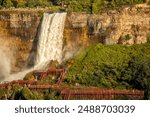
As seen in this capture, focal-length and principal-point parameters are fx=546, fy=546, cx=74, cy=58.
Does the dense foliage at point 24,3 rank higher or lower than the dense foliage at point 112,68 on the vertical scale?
higher

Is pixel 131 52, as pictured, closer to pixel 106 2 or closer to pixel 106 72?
pixel 106 72

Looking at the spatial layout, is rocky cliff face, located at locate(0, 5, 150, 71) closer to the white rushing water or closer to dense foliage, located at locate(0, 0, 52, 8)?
the white rushing water

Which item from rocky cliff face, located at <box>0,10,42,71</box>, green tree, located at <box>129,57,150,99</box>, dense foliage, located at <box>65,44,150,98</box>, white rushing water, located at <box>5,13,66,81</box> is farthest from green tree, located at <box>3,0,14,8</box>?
green tree, located at <box>129,57,150,99</box>

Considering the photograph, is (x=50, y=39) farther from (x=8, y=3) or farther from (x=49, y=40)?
(x=8, y=3)

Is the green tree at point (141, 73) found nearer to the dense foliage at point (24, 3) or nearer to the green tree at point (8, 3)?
the dense foliage at point (24, 3)

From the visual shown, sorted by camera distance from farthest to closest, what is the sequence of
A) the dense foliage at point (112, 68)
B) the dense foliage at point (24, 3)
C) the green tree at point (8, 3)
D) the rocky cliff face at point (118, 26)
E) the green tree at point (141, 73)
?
1. the green tree at point (8, 3)
2. the dense foliage at point (24, 3)
3. the rocky cliff face at point (118, 26)
4. the dense foliage at point (112, 68)
5. the green tree at point (141, 73)

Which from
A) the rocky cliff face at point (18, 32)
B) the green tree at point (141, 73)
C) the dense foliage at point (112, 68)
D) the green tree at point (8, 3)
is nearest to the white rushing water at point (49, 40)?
the rocky cliff face at point (18, 32)

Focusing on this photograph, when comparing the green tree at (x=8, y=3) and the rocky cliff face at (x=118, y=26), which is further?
the green tree at (x=8, y=3)

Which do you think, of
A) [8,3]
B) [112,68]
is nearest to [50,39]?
[8,3]
